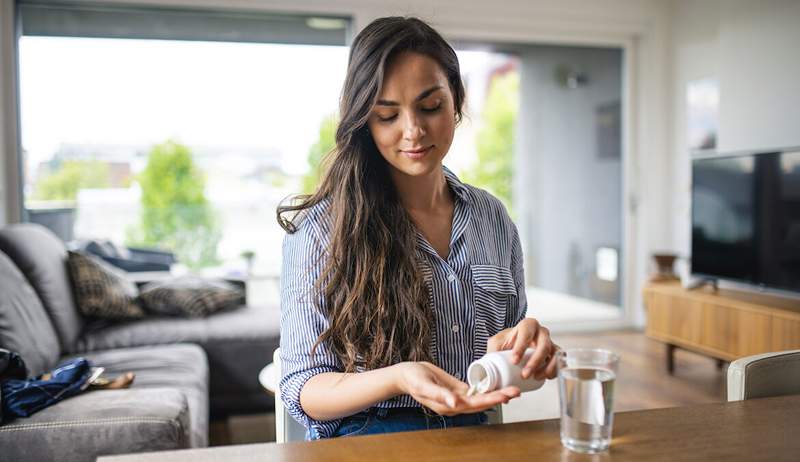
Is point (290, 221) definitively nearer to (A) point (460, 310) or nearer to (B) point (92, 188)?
(A) point (460, 310)

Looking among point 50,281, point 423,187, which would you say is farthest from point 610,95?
point 423,187

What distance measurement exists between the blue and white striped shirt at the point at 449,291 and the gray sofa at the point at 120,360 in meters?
1.10

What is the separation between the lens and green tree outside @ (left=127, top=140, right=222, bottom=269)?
4547 mm

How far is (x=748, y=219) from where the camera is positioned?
3.96 m

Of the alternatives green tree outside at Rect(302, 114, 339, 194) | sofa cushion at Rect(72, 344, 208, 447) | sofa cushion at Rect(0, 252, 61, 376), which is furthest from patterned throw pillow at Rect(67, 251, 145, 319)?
green tree outside at Rect(302, 114, 339, 194)

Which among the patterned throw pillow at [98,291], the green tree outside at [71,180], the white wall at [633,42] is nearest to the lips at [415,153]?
the patterned throw pillow at [98,291]

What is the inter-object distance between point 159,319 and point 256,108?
5.38 feet

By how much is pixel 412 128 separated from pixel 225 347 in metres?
2.45

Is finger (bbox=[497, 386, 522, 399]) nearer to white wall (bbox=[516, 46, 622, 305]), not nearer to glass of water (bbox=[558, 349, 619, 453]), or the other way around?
glass of water (bbox=[558, 349, 619, 453])

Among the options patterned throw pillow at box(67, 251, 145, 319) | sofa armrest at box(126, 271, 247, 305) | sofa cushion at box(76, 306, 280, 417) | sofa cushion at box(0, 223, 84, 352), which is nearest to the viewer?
sofa cushion at box(0, 223, 84, 352)

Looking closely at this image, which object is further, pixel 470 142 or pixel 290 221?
pixel 470 142

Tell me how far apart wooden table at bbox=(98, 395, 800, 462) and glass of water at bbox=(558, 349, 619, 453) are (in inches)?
0.7

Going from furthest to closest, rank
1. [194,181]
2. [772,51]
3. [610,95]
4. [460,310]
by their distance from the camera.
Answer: [610,95] < [194,181] < [772,51] < [460,310]

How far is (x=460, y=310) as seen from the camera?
1.28 metres
